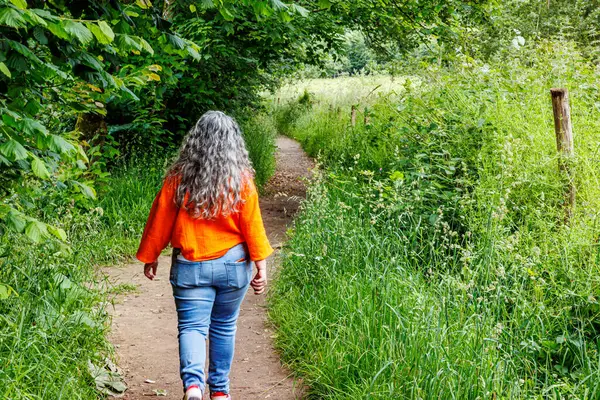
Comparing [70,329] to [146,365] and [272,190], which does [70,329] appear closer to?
[146,365]

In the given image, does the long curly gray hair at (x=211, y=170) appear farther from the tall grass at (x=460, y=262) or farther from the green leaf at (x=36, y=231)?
the tall grass at (x=460, y=262)

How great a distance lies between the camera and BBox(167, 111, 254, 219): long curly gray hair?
3842 mm

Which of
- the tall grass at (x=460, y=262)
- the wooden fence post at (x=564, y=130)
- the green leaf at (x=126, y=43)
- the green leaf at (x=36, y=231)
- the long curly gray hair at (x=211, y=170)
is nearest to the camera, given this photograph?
the green leaf at (x=36, y=231)

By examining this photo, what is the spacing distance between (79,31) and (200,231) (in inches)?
57.2

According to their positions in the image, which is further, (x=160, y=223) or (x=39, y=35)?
(x=160, y=223)

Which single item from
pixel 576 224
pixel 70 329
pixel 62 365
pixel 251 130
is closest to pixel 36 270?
pixel 70 329

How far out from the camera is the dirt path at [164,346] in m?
4.73

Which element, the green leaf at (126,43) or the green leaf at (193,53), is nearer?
the green leaf at (126,43)

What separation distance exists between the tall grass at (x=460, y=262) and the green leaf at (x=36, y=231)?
1.83m

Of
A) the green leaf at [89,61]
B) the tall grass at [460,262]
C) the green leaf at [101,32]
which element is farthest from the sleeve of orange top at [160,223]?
the tall grass at [460,262]

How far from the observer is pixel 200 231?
388 centimetres

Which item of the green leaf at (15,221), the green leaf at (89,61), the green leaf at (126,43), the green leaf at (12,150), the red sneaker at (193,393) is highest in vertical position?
the green leaf at (126,43)

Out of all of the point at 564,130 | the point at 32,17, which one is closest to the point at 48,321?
the point at 32,17

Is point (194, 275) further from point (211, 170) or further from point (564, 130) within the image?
point (564, 130)
